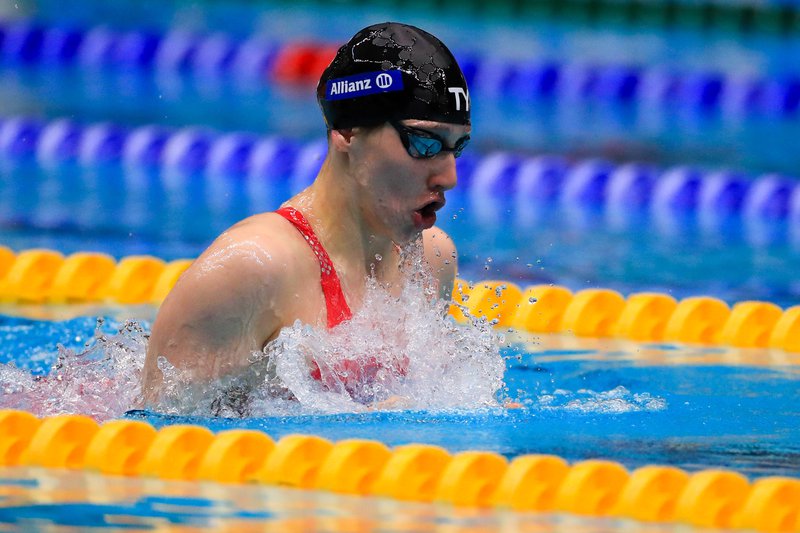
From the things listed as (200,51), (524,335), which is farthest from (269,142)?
(524,335)

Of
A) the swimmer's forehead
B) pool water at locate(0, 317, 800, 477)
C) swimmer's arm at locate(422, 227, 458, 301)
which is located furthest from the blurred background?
the swimmer's forehead

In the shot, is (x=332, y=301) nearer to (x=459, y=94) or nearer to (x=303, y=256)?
(x=303, y=256)

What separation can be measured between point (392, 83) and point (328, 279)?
0.46m

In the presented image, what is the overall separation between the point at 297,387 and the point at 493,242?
3.32 m

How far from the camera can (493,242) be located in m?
6.58

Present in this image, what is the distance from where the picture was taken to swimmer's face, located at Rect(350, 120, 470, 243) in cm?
328

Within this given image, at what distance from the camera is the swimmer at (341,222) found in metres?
3.12

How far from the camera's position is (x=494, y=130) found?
9.04 metres

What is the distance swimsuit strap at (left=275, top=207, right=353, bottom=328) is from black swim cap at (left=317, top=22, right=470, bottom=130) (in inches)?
9.2

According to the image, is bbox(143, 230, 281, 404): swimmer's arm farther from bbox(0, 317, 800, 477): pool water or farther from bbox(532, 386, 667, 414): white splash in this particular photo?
bbox(532, 386, 667, 414): white splash

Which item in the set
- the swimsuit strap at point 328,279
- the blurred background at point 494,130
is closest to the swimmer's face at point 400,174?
the swimsuit strap at point 328,279

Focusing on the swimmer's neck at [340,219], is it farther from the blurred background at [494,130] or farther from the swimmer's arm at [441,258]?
the blurred background at [494,130]

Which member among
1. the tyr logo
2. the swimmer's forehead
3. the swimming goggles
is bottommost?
the swimming goggles

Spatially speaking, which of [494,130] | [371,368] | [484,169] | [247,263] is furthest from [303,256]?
[494,130]
